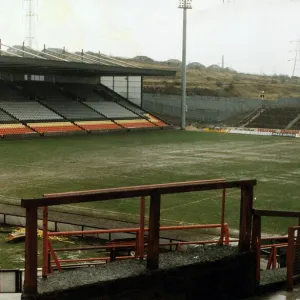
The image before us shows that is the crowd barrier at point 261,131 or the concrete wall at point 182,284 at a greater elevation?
the concrete wall at point 182,284

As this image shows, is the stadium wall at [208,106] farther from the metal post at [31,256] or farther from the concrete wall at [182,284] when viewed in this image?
the metal post at [31,256]

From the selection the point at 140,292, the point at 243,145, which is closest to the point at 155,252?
the point at 140,292

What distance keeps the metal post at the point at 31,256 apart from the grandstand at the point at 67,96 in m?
37.2

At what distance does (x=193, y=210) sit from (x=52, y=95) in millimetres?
40409

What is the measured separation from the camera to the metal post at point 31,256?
510cm

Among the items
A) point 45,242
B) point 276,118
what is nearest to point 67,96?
point 276,118

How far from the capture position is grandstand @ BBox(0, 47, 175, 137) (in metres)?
45.5

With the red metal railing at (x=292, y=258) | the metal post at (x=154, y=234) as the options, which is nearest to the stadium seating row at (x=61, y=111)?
the red metal railing at (x=292, y=258)

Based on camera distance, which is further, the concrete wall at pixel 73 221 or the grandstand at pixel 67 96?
the grandstand at pixel 67 96

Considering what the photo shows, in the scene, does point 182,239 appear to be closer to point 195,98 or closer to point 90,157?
point 90,157

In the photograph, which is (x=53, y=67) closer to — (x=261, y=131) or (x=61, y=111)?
(x=61, y=111)

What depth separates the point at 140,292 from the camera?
223 inches

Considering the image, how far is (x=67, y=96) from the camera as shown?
5641 centimetres

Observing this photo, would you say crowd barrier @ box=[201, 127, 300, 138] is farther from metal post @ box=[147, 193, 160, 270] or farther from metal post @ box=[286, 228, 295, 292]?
metal post @ box=[147, 193, 160, 270]
